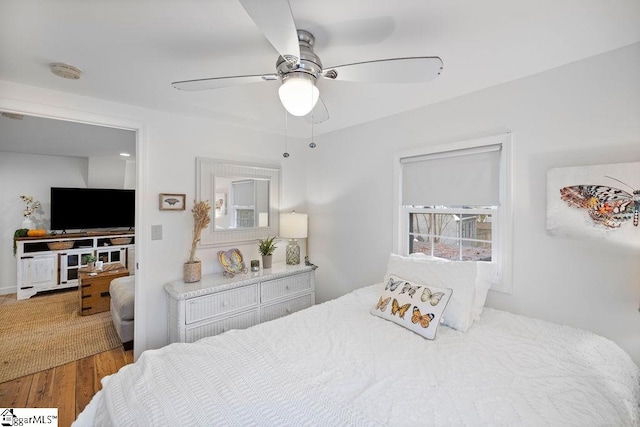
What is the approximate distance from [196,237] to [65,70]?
1447 millimetres

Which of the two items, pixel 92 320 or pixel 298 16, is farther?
pixel 92 320

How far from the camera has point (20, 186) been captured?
15.1ft

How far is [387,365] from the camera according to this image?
1299mm

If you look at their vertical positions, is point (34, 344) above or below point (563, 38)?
below

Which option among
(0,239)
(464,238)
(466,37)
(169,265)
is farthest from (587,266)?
A: (0,239)

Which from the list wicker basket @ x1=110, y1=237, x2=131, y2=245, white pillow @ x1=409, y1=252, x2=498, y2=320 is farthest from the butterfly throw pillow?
wicker basket @ x1=110, y1=237, x2=131, y2=245

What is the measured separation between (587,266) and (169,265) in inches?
119

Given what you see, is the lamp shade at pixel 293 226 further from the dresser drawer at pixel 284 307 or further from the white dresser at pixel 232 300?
the dresser drawer at pixel 284 307

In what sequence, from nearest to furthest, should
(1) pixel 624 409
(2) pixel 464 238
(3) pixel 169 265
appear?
1. (1) pixel 624 409
2. (2) pixel 464 238
3. (3) pixel 169 265

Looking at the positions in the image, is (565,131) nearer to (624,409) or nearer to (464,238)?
(464,238)

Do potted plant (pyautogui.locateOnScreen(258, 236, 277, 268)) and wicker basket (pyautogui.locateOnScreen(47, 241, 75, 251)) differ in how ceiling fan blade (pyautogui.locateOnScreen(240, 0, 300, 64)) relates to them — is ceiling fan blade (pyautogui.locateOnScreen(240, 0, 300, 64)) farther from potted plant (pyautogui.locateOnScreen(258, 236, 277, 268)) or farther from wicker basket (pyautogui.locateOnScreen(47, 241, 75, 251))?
wicker basket (pyautogui.locateOnScreen(47, 241, 75, 251))

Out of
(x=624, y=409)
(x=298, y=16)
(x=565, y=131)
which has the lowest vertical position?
(x=624, y=409)

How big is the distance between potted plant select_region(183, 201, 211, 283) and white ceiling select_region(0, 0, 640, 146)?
3.28ft

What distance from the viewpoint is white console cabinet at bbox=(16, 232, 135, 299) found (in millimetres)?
4305
